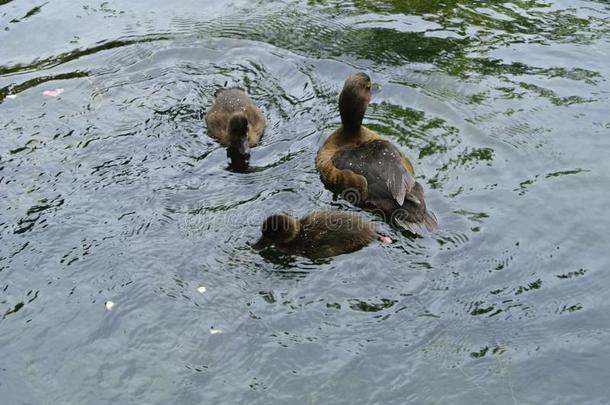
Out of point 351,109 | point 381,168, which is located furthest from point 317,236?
point 351,109

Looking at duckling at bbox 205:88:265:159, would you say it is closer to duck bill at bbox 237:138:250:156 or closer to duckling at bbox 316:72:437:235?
duck bill at bbox 237:138:250:156

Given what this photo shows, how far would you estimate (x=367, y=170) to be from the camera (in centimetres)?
704

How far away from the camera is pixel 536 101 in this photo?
27.6 feet

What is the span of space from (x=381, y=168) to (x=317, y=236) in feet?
3.19

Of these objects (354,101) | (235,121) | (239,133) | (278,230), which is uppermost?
(354,101)

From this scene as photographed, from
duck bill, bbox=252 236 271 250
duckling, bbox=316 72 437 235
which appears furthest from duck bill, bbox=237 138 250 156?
duck bill, bbox=252 236 271 250

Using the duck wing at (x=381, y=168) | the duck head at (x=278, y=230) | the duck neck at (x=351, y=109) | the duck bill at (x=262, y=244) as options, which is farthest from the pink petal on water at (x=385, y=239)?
the duck neck at (x=351, y=109)

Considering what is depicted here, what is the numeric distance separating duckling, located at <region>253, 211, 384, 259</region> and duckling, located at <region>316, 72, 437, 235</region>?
0.35 metres

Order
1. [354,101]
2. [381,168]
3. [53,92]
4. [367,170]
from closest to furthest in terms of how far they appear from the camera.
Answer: [381,168], [367,170], [354,101], [53,92]

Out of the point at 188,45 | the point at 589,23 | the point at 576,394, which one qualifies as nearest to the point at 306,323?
the point at 576,394

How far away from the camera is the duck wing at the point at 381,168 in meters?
6.68

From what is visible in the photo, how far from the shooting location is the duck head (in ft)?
20.5

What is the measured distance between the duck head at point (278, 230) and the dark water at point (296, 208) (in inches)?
5.4

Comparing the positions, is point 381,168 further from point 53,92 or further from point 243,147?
point 53,92
